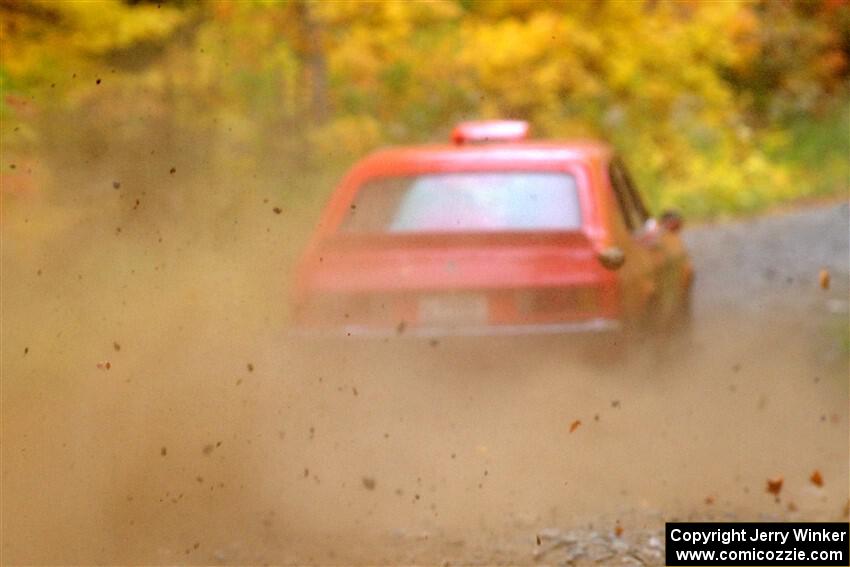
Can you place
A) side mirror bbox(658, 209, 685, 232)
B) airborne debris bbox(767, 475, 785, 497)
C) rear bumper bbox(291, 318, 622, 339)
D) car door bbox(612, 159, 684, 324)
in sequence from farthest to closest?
side mirror bbox(658, 209, 685, 232) < car door bbox(612, 159, 684, 324) < rear bumper bbox(291, 318, 622, 339) < airborne debris bbox(767, 475, 785, 497)

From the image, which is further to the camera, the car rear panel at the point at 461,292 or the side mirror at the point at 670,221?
the side mirror at the point at 670,221

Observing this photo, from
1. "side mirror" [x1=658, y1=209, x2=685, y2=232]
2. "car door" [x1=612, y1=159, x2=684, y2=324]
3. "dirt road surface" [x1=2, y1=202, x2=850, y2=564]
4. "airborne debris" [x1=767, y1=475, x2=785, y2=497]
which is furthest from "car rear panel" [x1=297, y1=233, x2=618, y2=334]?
"side mirror" [x1=658, y1=209, x2=685, y2=232]

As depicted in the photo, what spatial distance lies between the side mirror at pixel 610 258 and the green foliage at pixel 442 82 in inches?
112

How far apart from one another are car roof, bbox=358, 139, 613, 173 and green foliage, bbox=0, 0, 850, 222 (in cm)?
186

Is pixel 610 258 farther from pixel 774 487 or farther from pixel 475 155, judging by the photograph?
pixel 774 487

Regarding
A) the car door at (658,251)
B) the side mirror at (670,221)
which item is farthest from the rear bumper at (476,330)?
the side mirror at (670,221)

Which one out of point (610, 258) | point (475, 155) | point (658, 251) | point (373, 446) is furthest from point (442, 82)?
point (373, 446)

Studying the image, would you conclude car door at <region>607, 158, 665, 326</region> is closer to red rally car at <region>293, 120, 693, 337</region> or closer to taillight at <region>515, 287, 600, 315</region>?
red rally car at <region>293, 120, 693, 337</region>

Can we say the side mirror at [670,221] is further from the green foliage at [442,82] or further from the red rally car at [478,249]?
the green foliage at [442,82]

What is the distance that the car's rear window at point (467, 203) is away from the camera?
7422mm

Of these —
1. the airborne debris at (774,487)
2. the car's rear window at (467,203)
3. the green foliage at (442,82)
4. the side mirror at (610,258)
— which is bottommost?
the green foliage at (442,82)

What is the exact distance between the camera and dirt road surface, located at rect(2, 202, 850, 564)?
596 centimetres

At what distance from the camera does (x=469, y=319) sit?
7.11 metres

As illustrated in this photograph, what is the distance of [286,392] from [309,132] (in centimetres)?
807
